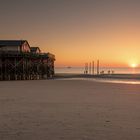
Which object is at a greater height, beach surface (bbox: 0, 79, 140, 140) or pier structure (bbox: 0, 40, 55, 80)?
pier structure (bbox: 0, 40, 55, 80)

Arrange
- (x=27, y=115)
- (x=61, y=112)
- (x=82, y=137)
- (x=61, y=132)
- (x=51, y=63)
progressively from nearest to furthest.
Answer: (x=82, y=137)
(x=61, y=132)
(x=27, y=115)
(x=61, y=112)
(x=51, y=63)

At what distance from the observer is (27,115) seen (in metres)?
12.4

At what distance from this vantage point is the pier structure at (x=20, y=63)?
4503 cm

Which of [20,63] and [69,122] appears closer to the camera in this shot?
[69,122]

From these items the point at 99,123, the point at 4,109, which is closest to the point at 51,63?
the point at 4,109

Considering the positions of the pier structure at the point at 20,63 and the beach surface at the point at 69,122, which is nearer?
the beach surface at the point at 69,122

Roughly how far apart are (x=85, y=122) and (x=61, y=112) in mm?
2429

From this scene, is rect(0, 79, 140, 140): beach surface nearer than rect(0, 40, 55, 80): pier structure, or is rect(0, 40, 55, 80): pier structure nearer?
rect(0, 79, 140, 140): beach surface

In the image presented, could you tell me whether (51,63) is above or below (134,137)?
above

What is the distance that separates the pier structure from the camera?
45031 millimetres

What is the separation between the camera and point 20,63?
46125mm

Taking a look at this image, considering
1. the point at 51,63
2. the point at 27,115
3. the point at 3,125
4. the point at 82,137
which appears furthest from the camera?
the point at 51,63

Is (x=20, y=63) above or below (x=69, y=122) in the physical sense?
above

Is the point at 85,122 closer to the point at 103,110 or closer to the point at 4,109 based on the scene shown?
the point at 103,110
